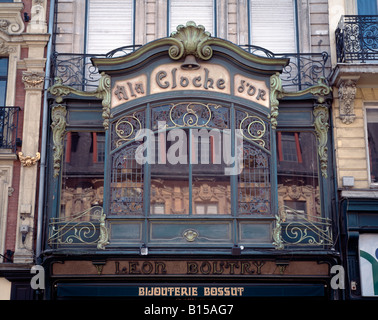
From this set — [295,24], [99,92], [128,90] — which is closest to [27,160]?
[99,92]

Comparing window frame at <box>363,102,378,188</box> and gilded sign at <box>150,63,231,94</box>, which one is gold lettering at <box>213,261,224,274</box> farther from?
window frame at <box>363,102,378,188</box>

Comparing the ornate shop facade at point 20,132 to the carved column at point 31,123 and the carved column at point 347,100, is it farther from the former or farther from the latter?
the carved column at point 347,100

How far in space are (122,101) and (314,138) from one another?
4.63 meters

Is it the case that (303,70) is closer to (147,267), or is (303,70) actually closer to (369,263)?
(369,263)

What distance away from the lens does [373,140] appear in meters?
15.7

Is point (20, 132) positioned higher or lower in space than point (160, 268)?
higher

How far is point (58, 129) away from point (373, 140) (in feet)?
24.7

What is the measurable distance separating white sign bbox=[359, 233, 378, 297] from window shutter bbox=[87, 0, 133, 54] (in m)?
7.59

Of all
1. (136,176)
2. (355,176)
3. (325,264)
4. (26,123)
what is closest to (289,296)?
(325,264)

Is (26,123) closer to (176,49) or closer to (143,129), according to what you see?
(143,129)

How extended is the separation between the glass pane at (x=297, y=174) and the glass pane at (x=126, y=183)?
10.6 ft

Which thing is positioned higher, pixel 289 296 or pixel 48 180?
pixel 48 180

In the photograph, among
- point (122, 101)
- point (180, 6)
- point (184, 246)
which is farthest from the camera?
point (180, 6)

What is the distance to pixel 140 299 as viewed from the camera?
14211 mm
